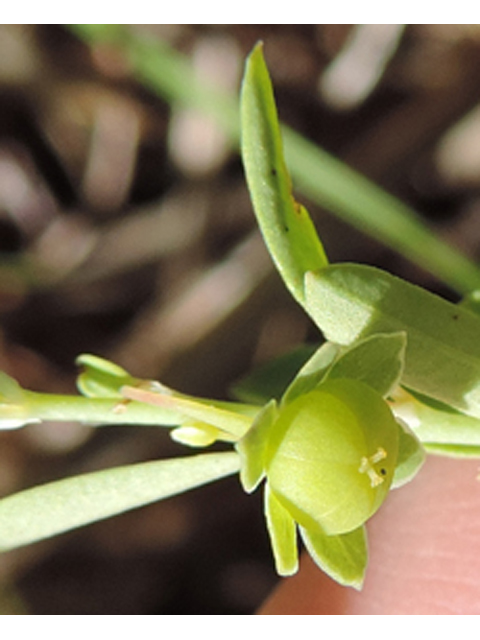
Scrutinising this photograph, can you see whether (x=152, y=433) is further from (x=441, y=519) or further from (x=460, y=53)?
(x=460, y=53)

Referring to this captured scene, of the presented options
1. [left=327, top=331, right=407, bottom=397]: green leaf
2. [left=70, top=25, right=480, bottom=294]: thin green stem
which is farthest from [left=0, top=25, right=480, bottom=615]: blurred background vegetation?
[left=327, top=331, right=407, bottom=397]: green leaf

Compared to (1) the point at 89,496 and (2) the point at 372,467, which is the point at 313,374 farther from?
(1) the point at 89,496

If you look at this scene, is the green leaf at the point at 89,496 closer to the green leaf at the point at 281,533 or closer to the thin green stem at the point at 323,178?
the green leaf at the point at 281,533

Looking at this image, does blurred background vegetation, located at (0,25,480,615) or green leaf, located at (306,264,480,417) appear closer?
green leaf, located at (306,264,480,417)

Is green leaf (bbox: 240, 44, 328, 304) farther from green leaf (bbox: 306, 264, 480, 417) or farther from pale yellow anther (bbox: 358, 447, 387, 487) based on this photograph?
pale yellow anther (bbox: 358, 447, 387, 487)

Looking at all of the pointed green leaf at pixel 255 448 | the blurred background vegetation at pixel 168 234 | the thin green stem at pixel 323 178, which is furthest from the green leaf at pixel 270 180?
the blurred background vegetation at pixel 168 234

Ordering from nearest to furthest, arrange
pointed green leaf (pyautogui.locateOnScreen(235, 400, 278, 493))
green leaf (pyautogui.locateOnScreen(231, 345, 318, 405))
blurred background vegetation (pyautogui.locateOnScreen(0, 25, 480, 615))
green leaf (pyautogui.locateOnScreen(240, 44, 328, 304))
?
1. pointed green leaf (pyautogui.locateOnScreen(235, 400, 278, 493))
2. green leaf (pyautogui.locateOnScreen(240, 44, 328, 304))
3. green leaf (pyautogui.locateOnScreen(231, 345, 318, 405))
4. blurred background vegetation (pyautogui.locateOnScreen(0, 25, 480, 615))

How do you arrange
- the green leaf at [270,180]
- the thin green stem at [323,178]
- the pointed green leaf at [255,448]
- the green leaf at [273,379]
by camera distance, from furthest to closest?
the thin green stem at [323,178] < the green leaf at [273,379] < the green leaf at [270,180] < the pointed green leaf at [255,448]
